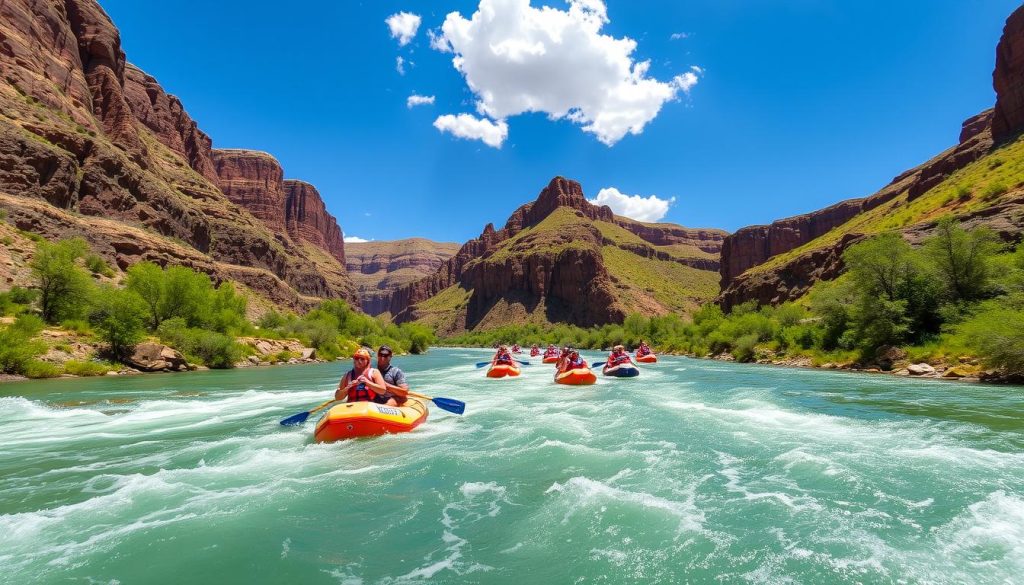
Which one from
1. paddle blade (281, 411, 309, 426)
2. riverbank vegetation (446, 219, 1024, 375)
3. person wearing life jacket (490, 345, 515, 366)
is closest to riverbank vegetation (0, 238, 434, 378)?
paddle blade (281, 411, 309, 426)

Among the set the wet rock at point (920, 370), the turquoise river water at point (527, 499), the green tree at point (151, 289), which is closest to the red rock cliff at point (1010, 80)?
the wet rock at point (920, 370)

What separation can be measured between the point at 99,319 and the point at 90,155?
46085 mm

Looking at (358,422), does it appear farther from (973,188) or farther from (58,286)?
(973,188)

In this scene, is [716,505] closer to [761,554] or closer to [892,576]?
[761,554]

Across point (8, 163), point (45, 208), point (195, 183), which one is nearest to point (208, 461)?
point (45, 208)

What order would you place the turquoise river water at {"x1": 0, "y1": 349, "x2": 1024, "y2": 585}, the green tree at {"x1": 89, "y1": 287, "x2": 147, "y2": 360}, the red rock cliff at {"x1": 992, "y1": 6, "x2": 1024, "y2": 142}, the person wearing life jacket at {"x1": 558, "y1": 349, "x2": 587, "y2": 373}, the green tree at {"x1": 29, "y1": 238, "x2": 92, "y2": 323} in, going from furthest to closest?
the red rock cliff at {"x1": 992, "y1": 6, "x2": 1024, "y2": 142} → the green tree at {"x1": 29, "y1": 238, "x2": 92, "y2": 323} → the green tree at {"x1": 89, "y1": 287, "x2": 147, "y2": 360} → the person wearing life jacket at {"x1": 558, "y1": 349, "x2": 587, "y2": 373} → the turquoise river water at {"x1": 0, "y1": 349, "x2": 1024, "y2": 585}

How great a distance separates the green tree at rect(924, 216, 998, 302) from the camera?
23.8m

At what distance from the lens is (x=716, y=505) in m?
6.30

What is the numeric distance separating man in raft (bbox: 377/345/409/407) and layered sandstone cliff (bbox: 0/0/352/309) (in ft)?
170

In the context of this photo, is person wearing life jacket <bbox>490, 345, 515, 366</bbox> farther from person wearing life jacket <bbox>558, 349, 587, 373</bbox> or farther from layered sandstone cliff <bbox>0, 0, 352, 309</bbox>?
layered sandstone cliff <bbox>0, 0, 352, 309</bbox>

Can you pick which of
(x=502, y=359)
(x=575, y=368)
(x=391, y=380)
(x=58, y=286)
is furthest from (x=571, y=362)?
(x=58, y=286)

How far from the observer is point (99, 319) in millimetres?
27609

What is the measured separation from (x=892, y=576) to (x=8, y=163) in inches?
2716

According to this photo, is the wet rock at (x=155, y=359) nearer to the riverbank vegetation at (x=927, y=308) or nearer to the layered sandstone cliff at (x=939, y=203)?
the riverbank vegetation at (x=927, y=308)
